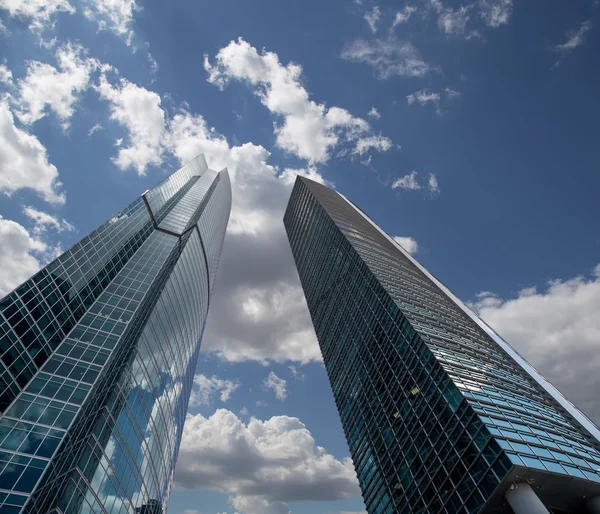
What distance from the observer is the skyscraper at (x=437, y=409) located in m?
30.8

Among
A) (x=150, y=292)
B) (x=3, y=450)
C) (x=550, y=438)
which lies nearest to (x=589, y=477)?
(x=550, y=438)

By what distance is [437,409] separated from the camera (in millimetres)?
40906

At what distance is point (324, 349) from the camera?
85.5 m

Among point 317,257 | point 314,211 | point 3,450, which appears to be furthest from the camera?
point 314,211

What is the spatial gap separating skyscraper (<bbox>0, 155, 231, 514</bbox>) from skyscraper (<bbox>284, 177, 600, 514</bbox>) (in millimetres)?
31033

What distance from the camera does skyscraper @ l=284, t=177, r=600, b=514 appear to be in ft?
101

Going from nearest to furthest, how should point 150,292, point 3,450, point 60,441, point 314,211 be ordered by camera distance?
point 3,450 < point 60,441 < point 150,292 < point 314,211

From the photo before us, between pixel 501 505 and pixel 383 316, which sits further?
pixel 383 316

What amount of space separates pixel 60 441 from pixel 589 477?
4478 centimetres

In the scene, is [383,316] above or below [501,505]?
above

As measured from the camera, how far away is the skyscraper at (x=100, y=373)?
3086 centimetres

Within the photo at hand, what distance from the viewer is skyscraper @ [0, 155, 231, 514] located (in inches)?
1215

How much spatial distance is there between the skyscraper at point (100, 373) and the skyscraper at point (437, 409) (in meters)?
31.0

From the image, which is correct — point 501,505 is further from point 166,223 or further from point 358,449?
point 166,223
